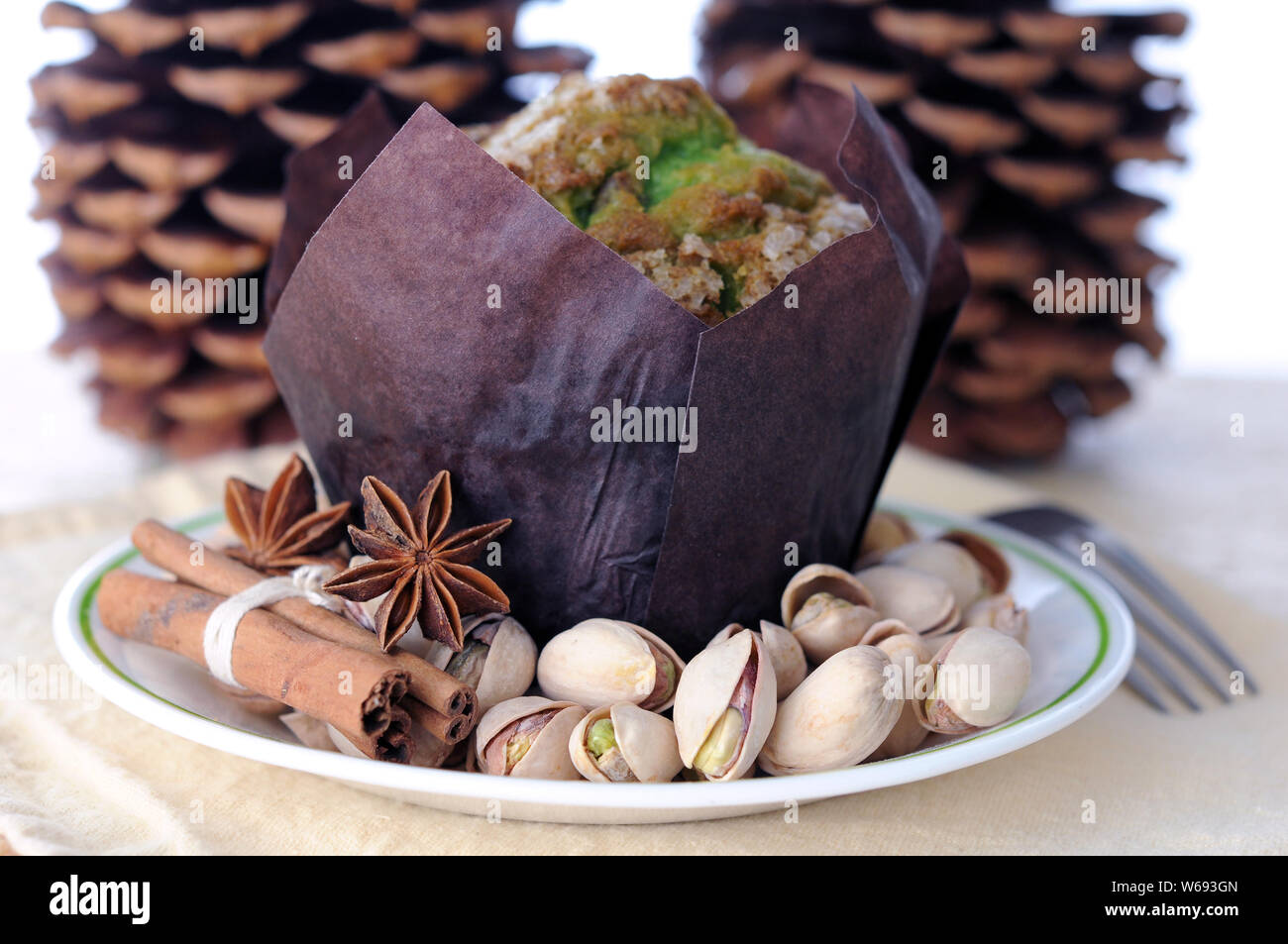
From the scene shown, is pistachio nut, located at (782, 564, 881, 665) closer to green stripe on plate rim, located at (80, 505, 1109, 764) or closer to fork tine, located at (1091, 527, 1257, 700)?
green stripe on plate rim, located at (80, 505, 1109, 764)

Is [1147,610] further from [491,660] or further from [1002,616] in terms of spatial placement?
[491,660]

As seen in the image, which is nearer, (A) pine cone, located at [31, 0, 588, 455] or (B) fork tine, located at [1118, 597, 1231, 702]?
(B) fork tine, located at [1118, 597, 1231, 702]

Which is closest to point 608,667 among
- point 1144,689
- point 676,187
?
point 676,187

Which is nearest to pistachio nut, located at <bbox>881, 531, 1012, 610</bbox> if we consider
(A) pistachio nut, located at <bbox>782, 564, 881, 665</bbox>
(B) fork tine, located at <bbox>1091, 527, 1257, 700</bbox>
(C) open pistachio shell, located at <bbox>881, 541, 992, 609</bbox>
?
(C) open pistachio shell, located at <bbox>881, 541, 992, 609</bbox>

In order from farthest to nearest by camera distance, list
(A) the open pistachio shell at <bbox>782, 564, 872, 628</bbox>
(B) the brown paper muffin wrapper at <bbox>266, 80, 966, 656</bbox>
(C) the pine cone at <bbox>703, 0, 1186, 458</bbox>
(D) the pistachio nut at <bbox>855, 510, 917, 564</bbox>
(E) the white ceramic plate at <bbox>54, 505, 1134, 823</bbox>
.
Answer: (C) the pine cone at <bbox>703, 0, 1186, 458</bbox> → (D) the pistachio nut at <bbox>855, 510, 917, 564</bbox> → (A) the open pistachio shell at <bbox>782, 564, 872, 628</bbox> → (B) the brown paper muffin wrapper at <bbox>266, 80, 966, 656</bbox> → (E) the white ceramic plate at <bbox>54, 505, 1134, 823</bbox>

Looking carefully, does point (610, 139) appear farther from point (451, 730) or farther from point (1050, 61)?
point (1050, 61)

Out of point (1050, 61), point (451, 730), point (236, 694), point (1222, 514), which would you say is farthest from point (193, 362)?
point (1222, 514)
